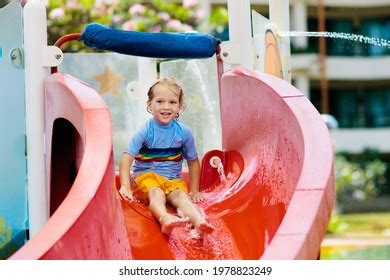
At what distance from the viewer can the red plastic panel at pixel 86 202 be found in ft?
4.68

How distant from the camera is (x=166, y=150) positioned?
1940mm

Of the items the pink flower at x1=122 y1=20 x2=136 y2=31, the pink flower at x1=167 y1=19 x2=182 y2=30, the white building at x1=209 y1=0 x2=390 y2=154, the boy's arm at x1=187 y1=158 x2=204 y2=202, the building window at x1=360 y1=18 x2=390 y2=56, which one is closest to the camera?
the boy's arm at x1=187 y1=158 x2=204 y2=202

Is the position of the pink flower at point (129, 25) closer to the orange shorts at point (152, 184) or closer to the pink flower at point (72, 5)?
the pink flower at point (72, 5)

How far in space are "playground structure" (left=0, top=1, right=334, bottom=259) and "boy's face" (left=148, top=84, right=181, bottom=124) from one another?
0.14 meters

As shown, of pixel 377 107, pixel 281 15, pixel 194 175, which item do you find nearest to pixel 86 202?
pixel 194 175

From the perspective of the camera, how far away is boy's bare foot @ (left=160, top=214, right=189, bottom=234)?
1.71 m

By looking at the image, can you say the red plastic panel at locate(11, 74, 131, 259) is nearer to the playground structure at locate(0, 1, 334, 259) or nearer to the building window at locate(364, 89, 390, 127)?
the playground structure at locate(0, 1, 334, 259)

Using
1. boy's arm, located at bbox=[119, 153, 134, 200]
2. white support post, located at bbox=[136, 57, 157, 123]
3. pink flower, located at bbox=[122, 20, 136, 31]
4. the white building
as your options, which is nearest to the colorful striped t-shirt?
boy's arm, located at bbox=[119, 153, 134, 200]

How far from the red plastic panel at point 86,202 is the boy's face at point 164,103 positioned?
0.50 feet

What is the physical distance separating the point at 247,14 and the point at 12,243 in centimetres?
66

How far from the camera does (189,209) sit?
1790 mm
